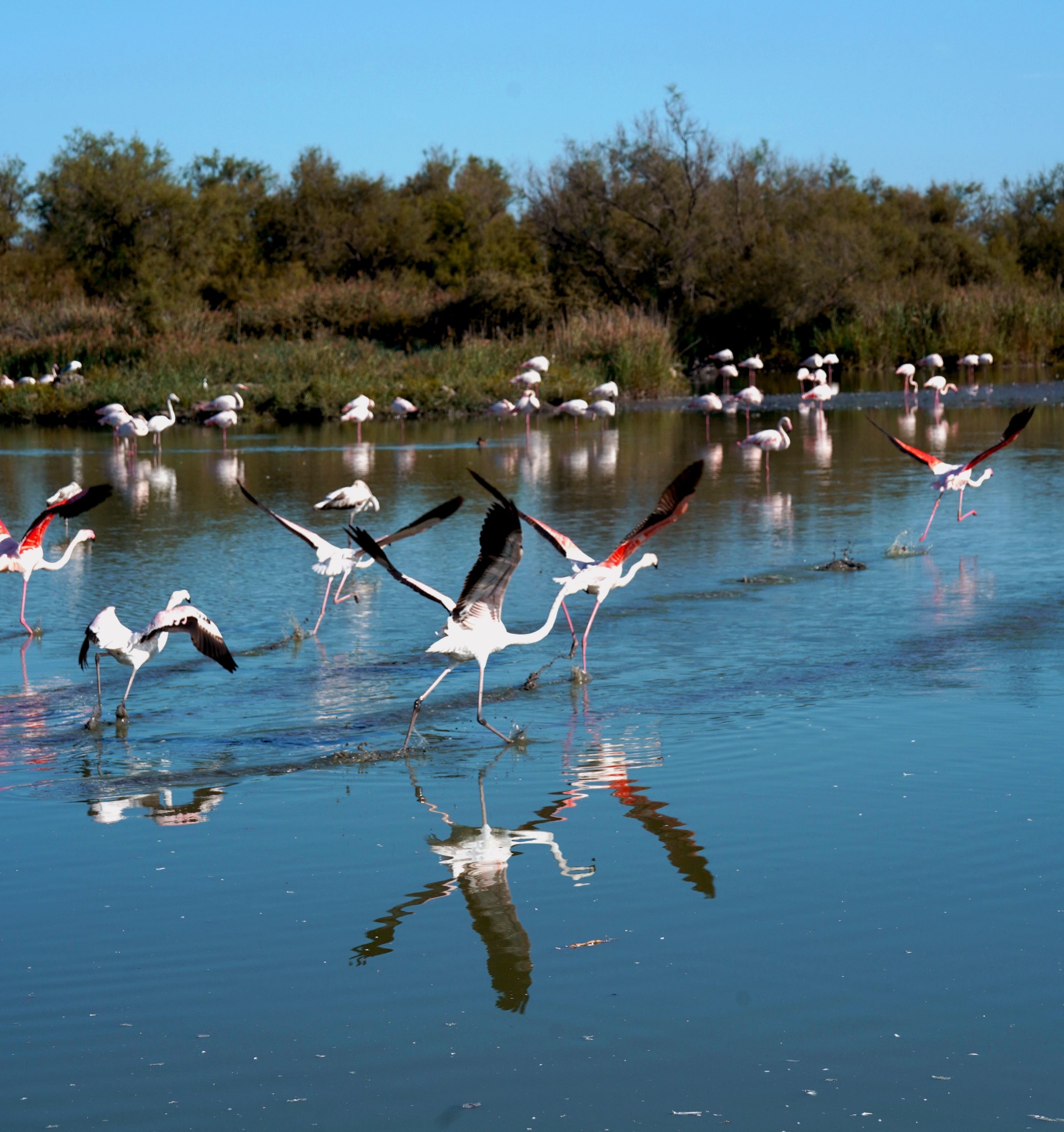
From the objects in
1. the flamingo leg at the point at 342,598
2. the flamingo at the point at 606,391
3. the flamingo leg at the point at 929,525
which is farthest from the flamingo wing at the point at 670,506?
the flamingo at the point at 606,391

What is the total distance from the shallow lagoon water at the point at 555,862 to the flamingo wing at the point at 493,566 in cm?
66

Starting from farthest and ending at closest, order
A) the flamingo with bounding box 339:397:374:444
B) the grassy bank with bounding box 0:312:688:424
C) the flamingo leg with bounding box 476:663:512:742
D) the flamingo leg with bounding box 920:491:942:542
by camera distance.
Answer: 1. the grassy bank with bounding box 0:312:688:424
2. the flamingo with bounding box 339:397:374:444
3. the flamingo leg with bounding box 920:491:942:542
4. the flamingo leg with bounding box 476:663:512:742

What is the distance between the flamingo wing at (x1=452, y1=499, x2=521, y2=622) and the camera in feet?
20.1

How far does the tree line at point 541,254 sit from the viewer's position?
133 ft

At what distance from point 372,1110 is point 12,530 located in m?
12.0

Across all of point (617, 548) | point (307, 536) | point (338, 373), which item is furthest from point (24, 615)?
point (338, 373)

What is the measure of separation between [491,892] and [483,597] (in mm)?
1992

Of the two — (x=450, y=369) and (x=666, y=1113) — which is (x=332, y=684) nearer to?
(x=666, y=1113)

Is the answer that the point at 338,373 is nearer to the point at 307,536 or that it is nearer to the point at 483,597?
the point at 307,536

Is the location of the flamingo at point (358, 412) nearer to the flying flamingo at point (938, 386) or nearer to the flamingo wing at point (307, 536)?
the flying flamingo at point (938, 386)

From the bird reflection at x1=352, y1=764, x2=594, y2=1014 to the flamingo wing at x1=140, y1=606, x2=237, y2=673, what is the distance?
1.49 m

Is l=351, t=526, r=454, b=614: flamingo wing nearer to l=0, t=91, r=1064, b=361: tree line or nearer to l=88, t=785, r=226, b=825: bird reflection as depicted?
l=88, t=785, r=226, b=825: bird reflection

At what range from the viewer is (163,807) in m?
6.25

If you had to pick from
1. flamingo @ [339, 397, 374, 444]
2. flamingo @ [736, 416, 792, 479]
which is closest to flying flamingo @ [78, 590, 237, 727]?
flamingo @ [736, 416, 792, 479]
